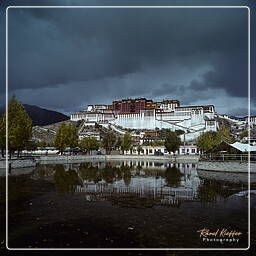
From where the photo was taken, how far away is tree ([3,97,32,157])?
37.2m

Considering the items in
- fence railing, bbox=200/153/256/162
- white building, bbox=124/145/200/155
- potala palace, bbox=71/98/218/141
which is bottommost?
white building, bbox=124/145/200/155

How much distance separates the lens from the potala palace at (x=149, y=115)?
142625mm

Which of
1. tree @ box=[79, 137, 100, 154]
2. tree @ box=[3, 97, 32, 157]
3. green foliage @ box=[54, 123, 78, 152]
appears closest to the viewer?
tree @ box=[3, 97, 32, 157]

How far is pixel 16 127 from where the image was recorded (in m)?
37.7

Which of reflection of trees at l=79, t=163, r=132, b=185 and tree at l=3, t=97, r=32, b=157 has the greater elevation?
tree at l=3, t=97, r=32, b=157

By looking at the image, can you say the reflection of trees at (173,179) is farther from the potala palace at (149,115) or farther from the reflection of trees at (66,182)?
the potala palace at (149,115)

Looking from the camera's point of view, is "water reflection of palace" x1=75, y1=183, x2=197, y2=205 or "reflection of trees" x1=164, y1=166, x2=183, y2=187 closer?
"water reflection of palace" x1=75, y1=183, x2=197, y2=205

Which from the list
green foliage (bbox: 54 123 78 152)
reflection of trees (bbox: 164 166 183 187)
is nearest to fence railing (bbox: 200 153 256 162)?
reflection of trees (bbox: 164 166 183 187)

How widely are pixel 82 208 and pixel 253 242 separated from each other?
727cm

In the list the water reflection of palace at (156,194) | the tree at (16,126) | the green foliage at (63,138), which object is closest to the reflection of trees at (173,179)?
the water reflection of palace at (156,194)

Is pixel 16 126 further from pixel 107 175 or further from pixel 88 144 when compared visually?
pixel 88 144

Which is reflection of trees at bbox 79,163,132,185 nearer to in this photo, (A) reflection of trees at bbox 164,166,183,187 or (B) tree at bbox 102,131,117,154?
(A) reflection of trees at bbox 164,166,183,187

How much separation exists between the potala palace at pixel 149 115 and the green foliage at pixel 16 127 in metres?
102

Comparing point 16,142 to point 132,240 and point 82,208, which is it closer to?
point 82,208
